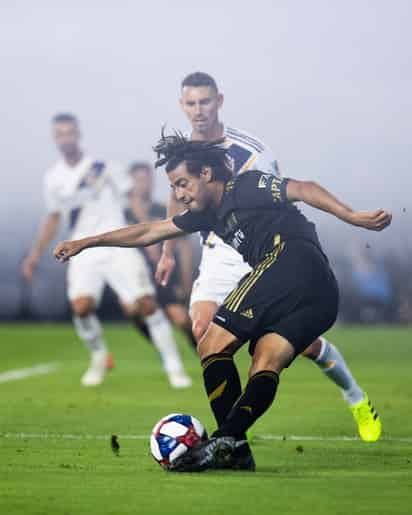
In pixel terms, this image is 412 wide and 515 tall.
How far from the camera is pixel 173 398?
11.4 meters

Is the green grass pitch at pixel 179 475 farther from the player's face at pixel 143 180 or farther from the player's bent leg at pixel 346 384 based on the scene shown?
the player's face at pixel 143 180

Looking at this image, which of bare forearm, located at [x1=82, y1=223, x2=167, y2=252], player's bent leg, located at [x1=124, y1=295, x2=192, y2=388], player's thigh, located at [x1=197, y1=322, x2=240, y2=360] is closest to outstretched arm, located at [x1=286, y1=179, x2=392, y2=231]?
player's thigh, located at [x1=197, y1=322, x2=240, y2=360]

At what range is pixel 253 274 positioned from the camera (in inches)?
261

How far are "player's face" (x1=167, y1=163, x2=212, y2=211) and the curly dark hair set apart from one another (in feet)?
0.08

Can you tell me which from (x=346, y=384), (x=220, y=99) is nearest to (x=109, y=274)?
(x=220, y=99)

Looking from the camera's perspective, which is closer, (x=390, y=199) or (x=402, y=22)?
(x=390, y=199)

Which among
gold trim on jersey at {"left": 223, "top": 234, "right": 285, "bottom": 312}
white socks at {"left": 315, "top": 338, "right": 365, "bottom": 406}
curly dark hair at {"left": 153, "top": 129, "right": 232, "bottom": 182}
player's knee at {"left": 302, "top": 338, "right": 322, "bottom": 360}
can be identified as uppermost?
curly dark hair at {"left": 153, "top": 129, "right": 232, "bottom": 182}

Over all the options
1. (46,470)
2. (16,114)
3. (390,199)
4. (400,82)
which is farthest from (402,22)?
(16,114)

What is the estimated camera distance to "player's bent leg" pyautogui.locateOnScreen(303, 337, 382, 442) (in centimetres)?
839

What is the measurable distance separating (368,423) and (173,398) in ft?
10.7

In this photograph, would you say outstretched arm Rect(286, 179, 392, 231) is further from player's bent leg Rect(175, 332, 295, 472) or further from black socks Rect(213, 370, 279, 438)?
black socks Rect(213, 370, 279, 438)

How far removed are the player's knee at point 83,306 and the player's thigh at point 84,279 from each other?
0.07 feet

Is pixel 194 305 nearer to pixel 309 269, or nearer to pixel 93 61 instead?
pixel 309 269

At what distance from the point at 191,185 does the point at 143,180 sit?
9479mm
